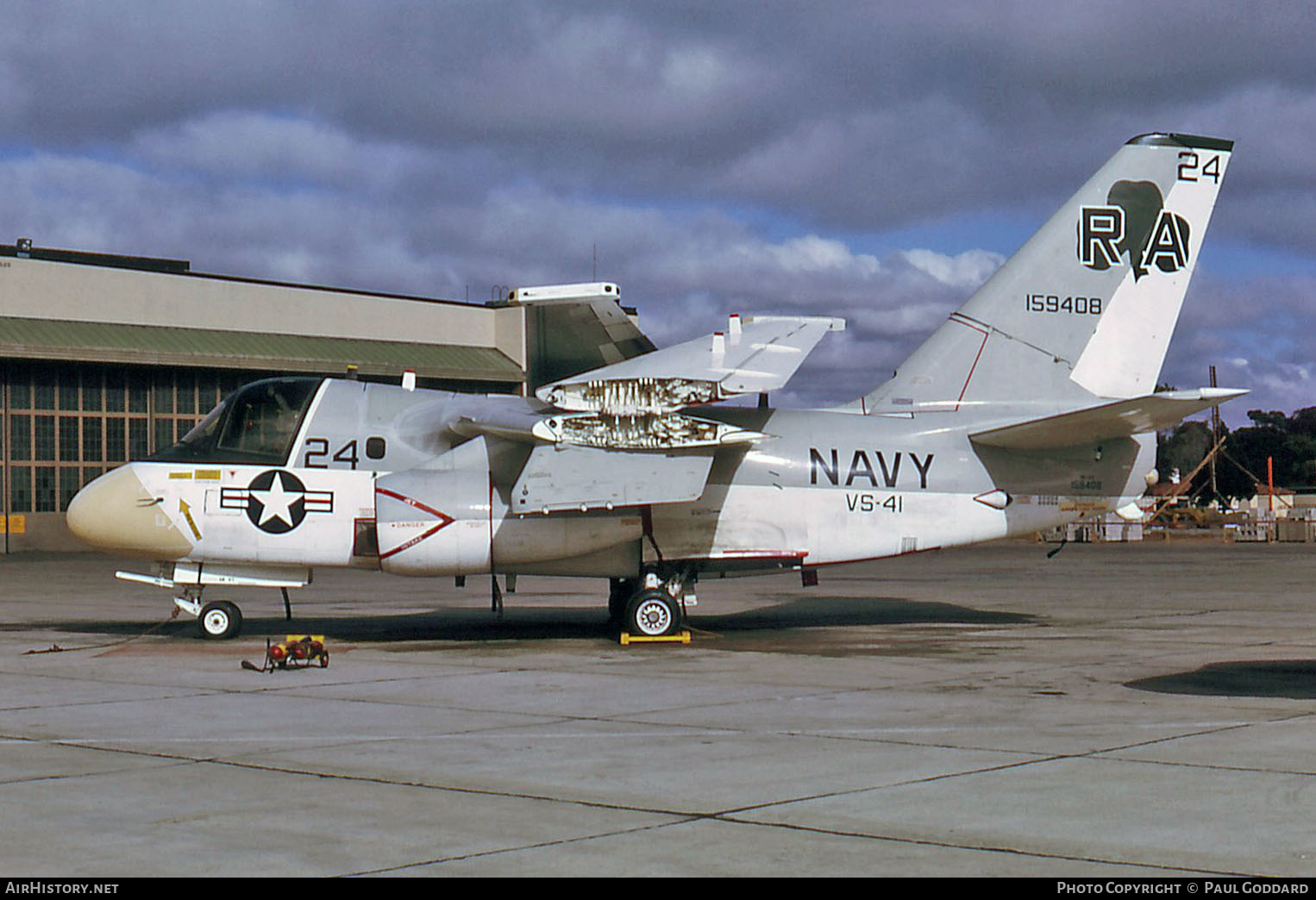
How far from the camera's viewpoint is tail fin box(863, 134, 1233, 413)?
19.1m

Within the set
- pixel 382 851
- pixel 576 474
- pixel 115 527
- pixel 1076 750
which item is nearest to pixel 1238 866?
pixel 1076 750

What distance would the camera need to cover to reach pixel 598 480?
55.2 ft

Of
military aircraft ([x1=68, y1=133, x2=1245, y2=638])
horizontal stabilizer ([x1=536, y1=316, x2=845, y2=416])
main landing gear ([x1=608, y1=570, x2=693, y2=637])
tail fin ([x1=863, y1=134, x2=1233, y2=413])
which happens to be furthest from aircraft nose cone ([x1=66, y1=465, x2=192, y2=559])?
tail fin ([x1=863, y1=134, x2=1233, y2=413])

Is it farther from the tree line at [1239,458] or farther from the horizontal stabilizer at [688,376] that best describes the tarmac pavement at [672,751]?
the tree line at [1239,458]

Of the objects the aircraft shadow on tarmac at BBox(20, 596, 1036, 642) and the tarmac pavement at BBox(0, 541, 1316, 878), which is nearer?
the tarmac pavement at BBox(0, 541, 1316, 878)

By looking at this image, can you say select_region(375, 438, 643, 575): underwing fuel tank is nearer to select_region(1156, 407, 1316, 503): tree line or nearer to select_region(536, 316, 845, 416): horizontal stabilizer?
select_region(536, 316, 845, 416): horizontal stabilizer

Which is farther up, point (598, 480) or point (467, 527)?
point (598, 480)

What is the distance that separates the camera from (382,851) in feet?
21.8

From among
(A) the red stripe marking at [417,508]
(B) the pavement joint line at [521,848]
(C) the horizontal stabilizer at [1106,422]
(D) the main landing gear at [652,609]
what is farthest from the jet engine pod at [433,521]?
(B) the pavement joint line at [521,848]

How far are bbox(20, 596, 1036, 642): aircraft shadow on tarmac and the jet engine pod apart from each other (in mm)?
1560

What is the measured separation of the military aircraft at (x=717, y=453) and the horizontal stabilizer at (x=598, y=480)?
28 millimetres

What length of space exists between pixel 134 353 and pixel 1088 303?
4095 centimetres

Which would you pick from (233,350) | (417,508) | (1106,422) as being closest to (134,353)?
(233,350)

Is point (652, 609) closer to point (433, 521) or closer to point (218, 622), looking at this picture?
point (433, 521)
